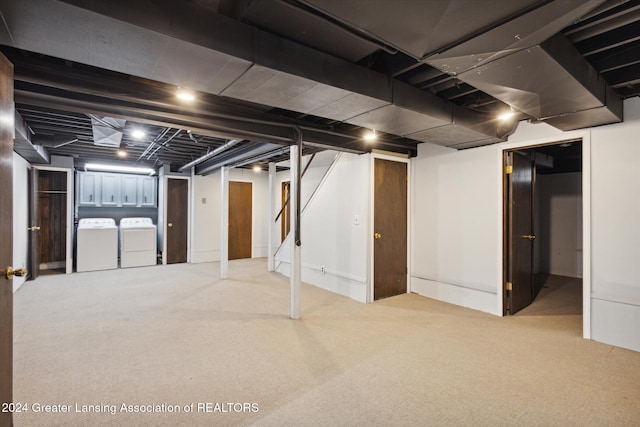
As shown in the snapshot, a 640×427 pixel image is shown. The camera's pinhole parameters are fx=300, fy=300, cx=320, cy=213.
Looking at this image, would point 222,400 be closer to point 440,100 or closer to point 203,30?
point 203,30

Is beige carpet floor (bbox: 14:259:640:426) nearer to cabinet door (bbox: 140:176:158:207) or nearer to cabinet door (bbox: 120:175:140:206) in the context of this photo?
cabinet door (bbox: 120:175:140:206)

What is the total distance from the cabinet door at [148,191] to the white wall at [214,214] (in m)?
1.27

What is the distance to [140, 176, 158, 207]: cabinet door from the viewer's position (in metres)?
7.62

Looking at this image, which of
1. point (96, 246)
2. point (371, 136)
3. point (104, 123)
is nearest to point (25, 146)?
point (104, 123)

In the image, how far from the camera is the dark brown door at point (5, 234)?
1.42 m

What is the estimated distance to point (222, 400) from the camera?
2.04 meters

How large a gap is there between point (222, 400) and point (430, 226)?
363cm

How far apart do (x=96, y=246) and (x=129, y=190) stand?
1.69 m

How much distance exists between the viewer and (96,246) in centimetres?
629

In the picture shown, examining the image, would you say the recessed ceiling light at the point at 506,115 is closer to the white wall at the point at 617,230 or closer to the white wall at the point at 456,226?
the white wall at the point at 456,226

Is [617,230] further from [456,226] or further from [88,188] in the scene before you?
[88,188]

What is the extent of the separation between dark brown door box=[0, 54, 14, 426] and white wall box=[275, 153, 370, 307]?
9.36 ft

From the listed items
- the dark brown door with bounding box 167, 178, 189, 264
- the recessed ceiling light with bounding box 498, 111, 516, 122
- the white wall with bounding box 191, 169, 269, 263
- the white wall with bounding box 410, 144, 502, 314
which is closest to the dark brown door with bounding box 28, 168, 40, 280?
the dark brown door with bounding box 167, 178, 189, 264

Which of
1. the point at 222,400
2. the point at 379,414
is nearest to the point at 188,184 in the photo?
the point at 222,400
